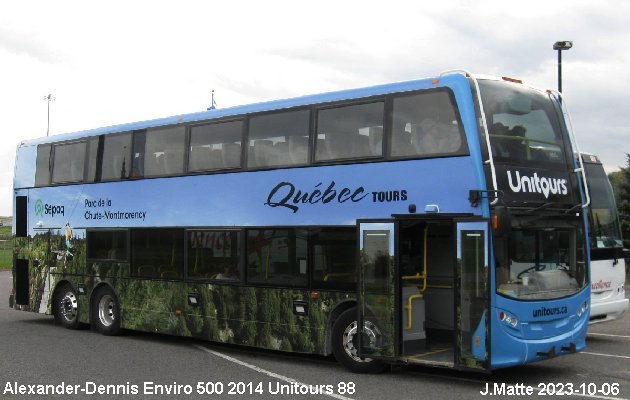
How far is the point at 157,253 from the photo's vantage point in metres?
14.2

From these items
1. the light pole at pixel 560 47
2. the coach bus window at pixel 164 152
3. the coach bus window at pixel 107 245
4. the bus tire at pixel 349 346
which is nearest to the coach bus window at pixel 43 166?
the coach bus window at pixel 107 245

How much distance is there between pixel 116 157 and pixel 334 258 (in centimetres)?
597

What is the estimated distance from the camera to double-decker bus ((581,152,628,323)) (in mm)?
13781

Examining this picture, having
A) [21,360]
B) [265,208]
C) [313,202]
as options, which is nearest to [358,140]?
[313,202]

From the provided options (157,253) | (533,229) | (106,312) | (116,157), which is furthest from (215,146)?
(533,229)

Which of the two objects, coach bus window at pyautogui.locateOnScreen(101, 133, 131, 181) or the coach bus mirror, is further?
coach bus window at pyautogui.locateOnScreen(101, 133, 131, 181)

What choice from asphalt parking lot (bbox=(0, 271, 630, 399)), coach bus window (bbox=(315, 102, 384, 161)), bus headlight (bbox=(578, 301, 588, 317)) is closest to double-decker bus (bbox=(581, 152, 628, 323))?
asphalt parking lot (bbox=(0, 271, 630, 399))

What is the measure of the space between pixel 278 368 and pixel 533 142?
4.73 metres

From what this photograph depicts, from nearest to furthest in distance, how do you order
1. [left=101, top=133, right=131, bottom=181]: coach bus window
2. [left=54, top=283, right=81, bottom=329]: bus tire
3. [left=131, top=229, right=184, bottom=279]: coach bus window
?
[left=131, top=229, right=184, bottom=279]: coach bus window < [left=101, top=133, right=131, bottom=181]: coach bus window < [left=54, top=283, right=81, bottom=329]: bus tire

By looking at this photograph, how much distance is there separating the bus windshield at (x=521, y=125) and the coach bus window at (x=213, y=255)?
472 centimetres

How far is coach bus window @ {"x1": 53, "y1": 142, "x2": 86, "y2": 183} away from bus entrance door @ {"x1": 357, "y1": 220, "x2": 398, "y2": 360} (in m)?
7.72

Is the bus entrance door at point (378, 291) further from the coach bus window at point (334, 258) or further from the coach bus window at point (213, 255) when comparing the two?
the coach bus window at point (213, 255)

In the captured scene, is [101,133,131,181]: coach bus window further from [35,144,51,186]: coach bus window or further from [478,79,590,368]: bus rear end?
[478,79,590,368]: bus rear end

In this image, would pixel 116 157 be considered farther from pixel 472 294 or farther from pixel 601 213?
pixel 601 213
